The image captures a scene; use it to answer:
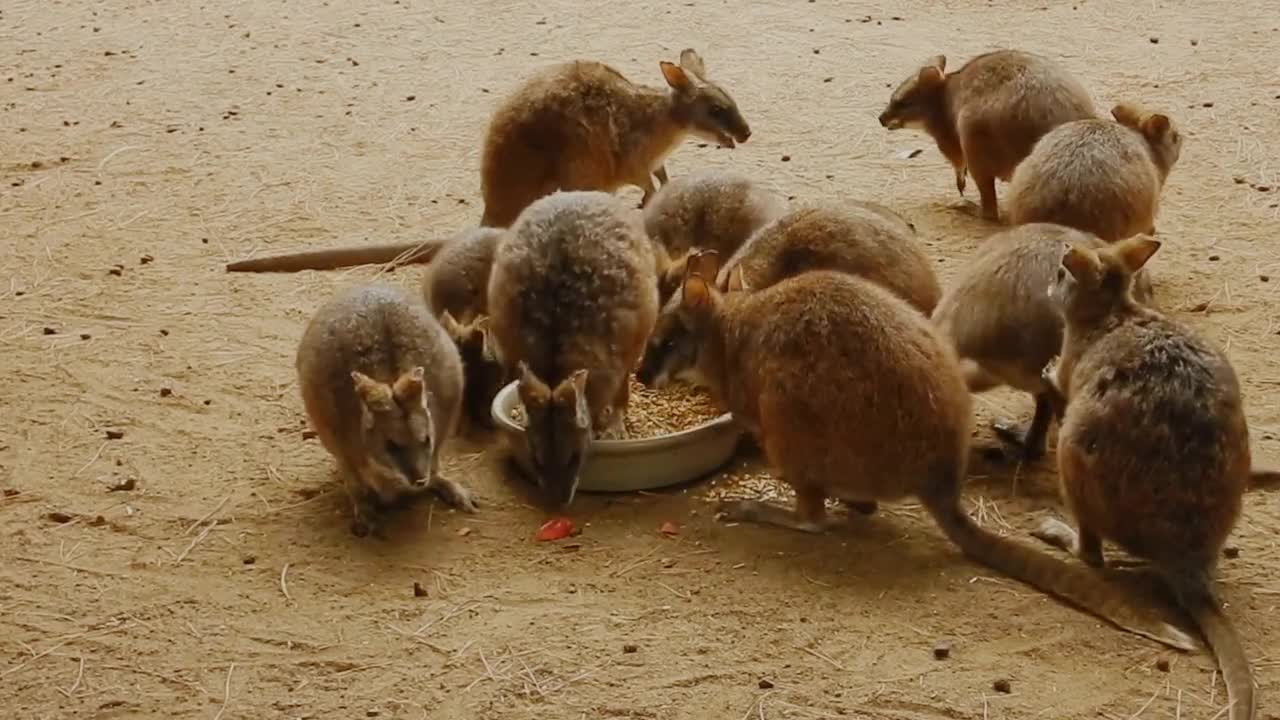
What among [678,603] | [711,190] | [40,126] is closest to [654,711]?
[678,603]

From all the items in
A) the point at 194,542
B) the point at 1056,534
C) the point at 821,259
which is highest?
the point at 821,259

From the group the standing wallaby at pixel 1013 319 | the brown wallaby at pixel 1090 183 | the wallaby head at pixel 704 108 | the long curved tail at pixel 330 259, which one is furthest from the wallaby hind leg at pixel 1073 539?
the wallaby head at pixel 704 108

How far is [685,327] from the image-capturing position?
503 centimetres

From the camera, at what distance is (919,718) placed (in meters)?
3.78

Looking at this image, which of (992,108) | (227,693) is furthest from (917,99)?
(227,693)

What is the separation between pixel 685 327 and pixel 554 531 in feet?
2.71

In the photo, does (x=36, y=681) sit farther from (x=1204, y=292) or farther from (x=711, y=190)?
(x=1204, y=292)

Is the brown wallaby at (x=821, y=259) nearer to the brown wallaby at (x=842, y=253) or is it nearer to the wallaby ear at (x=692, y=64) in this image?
the brown wallaby at (x=842, y=253)

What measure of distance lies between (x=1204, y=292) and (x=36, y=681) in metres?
4.71

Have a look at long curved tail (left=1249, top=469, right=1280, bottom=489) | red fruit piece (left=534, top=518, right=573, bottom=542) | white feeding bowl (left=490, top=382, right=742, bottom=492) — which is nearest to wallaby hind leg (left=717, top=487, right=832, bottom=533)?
white feeding bowl (left=490, top=382, right=742, bottom=492)

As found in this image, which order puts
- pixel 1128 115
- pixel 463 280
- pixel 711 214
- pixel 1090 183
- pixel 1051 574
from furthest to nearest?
1. pixel 1128 115
2. pixel 711 214
3. pixel 1090 183
4. pixel 463 280
5. pixel 1051 574

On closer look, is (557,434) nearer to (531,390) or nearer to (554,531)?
(531,390)

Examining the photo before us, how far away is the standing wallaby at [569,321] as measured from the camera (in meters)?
4.83

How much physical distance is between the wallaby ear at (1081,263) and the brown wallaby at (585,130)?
2833mm
